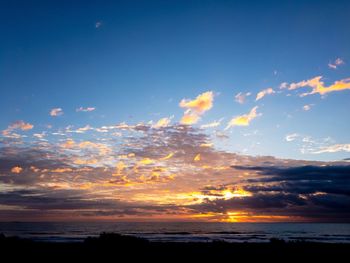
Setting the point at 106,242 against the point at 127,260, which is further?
the point at 106,242

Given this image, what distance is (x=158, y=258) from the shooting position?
25797 mm

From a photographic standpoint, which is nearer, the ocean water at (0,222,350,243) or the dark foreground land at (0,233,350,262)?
the dark foreground land at (0,233,350,262)

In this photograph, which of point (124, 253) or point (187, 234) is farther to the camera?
point (187, 234)

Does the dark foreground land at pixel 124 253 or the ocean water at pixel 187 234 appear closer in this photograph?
the dark foreground land at pixel 124 253

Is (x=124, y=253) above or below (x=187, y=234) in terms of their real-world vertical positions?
above

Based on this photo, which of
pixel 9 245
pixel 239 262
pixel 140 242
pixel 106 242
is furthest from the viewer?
pixel 140 242

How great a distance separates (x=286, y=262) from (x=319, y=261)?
3000 millimetres

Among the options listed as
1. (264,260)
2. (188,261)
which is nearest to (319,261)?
(264,260)

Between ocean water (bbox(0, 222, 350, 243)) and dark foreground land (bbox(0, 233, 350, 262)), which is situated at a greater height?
dark foreground land (bbox(0, 233, 350, 262))

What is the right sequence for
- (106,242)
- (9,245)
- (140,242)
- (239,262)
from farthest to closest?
(140,242), (106,242), (9,245), (239,262)

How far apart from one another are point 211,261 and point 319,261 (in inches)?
334

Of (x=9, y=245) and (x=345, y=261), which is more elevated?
(x=9, y=245)

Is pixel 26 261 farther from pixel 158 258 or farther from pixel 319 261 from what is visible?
pixel 319 261

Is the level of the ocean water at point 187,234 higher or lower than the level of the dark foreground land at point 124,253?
lower
